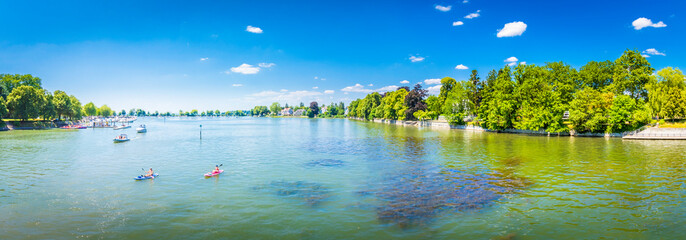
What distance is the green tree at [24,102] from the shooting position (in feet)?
343

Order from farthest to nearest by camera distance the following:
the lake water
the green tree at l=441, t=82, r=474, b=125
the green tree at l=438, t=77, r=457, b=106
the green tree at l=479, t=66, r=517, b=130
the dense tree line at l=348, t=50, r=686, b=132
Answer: the green tree at l=438, t=77, r=457, b=106, the green tree at l=441, t=82, r=474, b=125, the green tree at l=479, t=66, r=517, b=130, the dense tree line at l=348, t=50, r=686, b=132, the lake water

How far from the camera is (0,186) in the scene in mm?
27531

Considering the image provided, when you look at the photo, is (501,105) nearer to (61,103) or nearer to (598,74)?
(598,74)

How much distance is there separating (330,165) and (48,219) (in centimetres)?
2425

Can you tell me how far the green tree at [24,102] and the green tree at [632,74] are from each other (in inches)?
6644

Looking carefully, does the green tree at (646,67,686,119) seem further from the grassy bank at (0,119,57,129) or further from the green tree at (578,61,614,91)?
the grassy bank at (0,119,57,129)

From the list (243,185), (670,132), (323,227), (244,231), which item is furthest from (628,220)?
(670,132)

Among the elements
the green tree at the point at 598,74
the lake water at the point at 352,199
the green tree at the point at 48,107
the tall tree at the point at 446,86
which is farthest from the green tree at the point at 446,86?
the green tree at the point at 48,107

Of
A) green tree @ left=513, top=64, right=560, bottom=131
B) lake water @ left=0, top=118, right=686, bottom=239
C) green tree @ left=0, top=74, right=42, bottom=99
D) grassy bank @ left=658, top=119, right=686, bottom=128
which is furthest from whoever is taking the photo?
green tree @ left=0, top=74, right=42, bottom=99

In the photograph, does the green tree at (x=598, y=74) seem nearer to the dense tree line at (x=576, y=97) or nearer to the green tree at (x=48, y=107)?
the dense tree line at (x=576, y=97)

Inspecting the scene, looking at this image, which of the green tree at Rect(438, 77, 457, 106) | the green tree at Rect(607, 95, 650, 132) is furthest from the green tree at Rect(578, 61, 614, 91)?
the green tree at Rect(438, 77, 457, 106)

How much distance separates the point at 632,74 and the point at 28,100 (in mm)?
173825

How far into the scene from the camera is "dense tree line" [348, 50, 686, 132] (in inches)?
2702

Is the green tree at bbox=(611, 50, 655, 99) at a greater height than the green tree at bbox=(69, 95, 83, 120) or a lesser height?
greater
